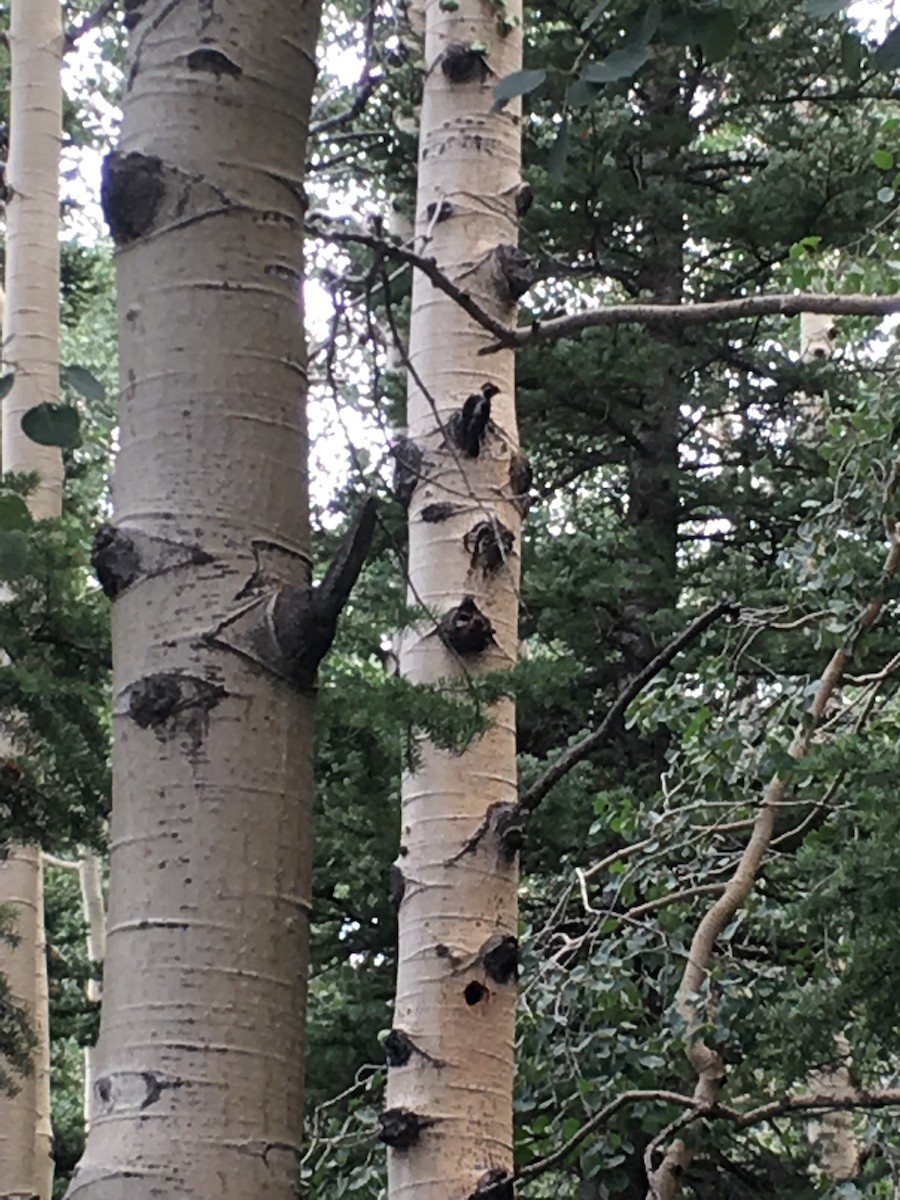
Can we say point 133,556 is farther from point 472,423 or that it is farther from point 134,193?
point 472,423

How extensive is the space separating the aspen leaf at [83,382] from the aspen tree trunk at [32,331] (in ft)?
10.3

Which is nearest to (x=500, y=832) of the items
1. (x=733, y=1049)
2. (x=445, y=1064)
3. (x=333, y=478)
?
(x=445, y=1064)

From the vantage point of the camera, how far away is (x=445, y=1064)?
2305 mm

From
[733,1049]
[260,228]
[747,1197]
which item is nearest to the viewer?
[260,228]

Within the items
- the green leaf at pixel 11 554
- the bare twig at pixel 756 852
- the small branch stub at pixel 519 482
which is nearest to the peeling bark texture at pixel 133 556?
the green leaf at pixel 11 554

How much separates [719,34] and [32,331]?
382cm

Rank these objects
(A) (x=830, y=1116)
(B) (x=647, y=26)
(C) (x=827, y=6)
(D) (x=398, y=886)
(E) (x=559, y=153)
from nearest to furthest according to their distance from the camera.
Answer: (C) (x=827, y=6) < (B) (x=647, y=26) < (E) (x=559, y=153) < (D) (x=398, y=886) < (A) (x=830, y=1116)

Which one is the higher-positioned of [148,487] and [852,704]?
[852,704]

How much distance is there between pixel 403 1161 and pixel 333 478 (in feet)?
13.7

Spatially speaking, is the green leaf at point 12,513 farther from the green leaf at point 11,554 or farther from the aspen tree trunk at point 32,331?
the aspen tree trunk at point 32,331

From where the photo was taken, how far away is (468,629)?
8.27 feet

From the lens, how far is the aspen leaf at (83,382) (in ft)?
4.14

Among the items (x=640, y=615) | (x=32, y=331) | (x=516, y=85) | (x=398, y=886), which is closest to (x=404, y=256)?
(x=516, y=85)

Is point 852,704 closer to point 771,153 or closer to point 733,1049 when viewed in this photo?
point 733,1049
